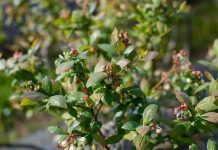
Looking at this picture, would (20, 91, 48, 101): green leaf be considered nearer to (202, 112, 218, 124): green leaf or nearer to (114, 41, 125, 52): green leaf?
(114, 41, 125, 52): green leaf

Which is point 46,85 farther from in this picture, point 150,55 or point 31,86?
point 150,55

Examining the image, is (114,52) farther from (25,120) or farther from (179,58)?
(25,120)

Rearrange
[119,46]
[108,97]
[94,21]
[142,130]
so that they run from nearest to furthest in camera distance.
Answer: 1. [142,130]
2. [108,97]
3. [119,46]
4. [94,21]

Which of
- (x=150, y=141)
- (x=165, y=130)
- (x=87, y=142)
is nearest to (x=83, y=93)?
(x=87, y=142)

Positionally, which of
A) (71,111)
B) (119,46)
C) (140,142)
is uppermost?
(119,46)

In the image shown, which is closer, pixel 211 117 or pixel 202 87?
pixel 211 117

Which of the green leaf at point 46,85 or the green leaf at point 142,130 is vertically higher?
the green leaf at point 46,85

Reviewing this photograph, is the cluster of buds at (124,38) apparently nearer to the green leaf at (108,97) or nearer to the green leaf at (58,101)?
the green leaf at (108,97)

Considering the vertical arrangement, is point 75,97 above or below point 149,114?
above

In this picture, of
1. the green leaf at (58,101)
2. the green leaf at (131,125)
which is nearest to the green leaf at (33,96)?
the green leaf at (58,101)

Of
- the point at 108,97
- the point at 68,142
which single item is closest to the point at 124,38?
the point at 108,97

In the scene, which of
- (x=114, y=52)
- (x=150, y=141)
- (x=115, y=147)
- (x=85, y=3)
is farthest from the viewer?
(x=85, y=3)
